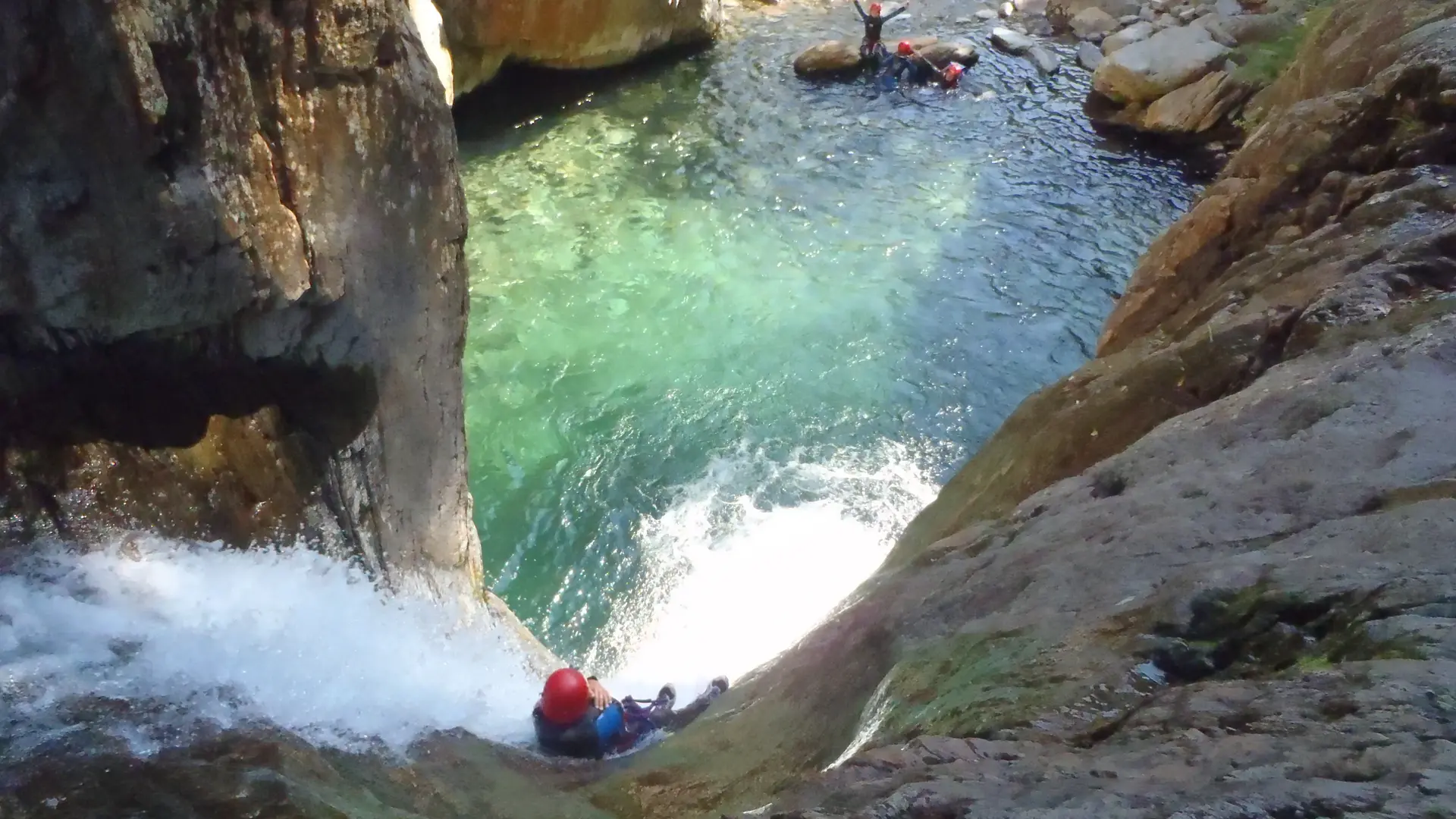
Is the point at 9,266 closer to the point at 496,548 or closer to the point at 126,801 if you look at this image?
the point at 126,801

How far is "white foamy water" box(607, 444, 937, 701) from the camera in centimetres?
741

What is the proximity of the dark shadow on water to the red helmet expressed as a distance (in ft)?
34.9

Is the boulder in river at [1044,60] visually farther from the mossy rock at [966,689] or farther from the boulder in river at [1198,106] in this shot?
the mossy rock at [966,689]

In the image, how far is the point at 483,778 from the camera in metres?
4.33

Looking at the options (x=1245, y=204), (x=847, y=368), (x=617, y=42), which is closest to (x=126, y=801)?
(x=1245, y=204)

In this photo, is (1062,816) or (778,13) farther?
(778,13)

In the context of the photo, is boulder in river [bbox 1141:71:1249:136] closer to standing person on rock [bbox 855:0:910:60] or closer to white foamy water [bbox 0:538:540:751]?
standing person on rock [bbox 855:0:910:60]

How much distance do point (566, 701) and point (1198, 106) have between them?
13998 mm

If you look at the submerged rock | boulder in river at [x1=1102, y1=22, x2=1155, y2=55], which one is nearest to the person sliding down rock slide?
boulder in river at [x1=1102, y1=22, x2=1155, y2=55]

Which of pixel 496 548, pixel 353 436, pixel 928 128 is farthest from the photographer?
pixel 928 128

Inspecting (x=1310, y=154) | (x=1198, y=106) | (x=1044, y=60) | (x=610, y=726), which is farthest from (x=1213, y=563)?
(x=1044, y=60)

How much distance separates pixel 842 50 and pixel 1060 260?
7.53 meters

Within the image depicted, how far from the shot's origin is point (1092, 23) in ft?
64.3

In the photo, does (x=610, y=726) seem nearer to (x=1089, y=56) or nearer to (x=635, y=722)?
(x=635, y=722)
